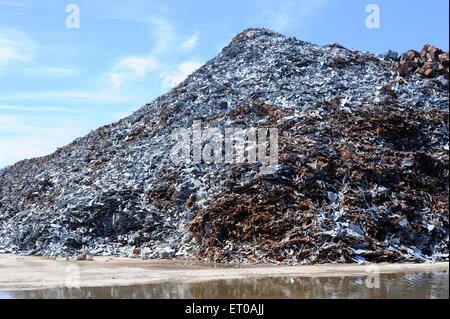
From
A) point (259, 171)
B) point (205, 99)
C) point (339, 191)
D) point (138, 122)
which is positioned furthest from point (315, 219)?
point (138, 122)

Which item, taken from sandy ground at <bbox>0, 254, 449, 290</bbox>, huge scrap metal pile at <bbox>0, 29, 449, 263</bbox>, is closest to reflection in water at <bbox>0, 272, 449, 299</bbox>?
sandy ground at <bbox>0, 254, 449, 290</bbox>

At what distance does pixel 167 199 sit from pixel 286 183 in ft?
18.6

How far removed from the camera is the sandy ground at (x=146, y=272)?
11555 mm

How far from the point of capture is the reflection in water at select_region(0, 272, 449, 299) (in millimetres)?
9461

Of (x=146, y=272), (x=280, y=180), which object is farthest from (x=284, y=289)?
(x=280, y=180)

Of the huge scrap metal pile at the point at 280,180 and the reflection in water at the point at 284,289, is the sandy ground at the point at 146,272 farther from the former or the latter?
the huge scrap metal pile at the point at 280,180

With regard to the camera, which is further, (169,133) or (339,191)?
(169,133)

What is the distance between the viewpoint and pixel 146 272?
12.9 meters

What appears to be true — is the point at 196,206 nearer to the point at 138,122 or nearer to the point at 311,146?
the point at 311,146

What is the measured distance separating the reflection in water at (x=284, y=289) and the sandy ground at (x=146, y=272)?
59 centimetres

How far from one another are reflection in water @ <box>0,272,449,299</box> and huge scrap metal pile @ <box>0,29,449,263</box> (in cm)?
247

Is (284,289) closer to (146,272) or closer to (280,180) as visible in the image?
(146,272)
